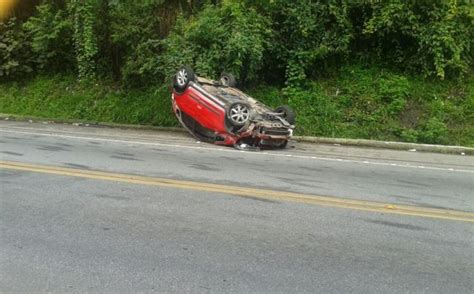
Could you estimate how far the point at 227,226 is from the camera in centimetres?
579

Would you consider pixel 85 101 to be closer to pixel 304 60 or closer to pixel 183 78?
pixel 183 78

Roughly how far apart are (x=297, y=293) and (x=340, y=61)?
44.1 ft

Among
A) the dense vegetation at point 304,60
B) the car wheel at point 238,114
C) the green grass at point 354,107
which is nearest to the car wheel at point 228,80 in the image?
the dense vegetation at point 304,60

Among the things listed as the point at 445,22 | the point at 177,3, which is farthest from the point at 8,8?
the point at 445,22

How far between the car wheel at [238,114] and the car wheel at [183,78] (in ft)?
5.65

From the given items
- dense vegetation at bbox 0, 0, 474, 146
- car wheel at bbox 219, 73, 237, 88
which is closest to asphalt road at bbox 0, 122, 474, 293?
car wheel at bbox 219, 73, 237, 88

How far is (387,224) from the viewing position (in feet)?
19.9

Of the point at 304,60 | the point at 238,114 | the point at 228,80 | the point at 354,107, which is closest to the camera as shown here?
the point at 238,114

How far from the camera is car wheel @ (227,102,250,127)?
1197 centimetres

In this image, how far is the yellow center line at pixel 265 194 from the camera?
6.64 metres

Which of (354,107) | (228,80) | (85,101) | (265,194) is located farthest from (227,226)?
(85,101)

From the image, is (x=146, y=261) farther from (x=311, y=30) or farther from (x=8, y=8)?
(x=8, y=8)

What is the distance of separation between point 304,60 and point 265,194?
383 inches

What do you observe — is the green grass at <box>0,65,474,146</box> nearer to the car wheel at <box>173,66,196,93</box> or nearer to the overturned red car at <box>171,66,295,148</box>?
the overturned red car at <box>171,66,295,148</box>
